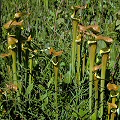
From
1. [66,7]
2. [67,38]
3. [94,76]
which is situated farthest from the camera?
[66,7]

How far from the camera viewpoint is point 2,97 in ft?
4.80

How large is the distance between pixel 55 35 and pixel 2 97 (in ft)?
2.48

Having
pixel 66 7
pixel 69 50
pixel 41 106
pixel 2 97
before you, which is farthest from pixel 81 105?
pixel 66 7

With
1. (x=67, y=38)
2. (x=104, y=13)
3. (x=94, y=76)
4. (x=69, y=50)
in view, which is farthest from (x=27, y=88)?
(x=104, y=13)

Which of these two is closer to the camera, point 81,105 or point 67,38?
point 81,105

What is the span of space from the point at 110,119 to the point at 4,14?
5.17ft

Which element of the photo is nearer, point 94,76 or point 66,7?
point 94,76

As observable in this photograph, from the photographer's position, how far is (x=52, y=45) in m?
1.94

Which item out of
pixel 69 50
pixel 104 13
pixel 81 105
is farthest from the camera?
pixel 104 13

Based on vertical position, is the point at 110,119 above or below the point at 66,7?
below

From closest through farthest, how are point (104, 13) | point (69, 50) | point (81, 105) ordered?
point (81, 105), point (69, 50), point (104, 13)

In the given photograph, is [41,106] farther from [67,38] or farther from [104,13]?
[104,13]

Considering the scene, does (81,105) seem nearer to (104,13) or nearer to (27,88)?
(27,88)

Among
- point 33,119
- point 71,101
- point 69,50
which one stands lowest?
point 33,119
